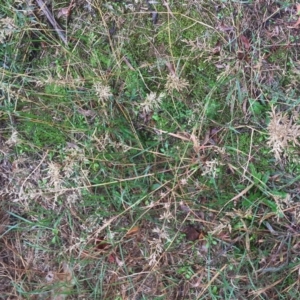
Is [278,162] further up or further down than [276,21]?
further down

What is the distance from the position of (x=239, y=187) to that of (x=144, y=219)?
1.45ft

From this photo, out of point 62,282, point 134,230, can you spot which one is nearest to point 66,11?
point 134,230

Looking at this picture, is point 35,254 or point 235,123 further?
point 35,254

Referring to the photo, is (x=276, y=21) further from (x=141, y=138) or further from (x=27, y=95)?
(x=27, y=95)

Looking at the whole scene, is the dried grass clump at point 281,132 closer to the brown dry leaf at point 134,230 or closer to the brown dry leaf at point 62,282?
the brown dry leaf at point 134,230

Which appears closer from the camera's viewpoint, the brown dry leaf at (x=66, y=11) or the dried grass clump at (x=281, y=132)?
the dried grass clump at (x=281, y=132)

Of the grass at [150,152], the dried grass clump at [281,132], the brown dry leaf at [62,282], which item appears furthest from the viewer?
the brown dry leaf at [62,282]

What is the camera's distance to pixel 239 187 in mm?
2049

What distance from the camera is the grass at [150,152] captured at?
204cm

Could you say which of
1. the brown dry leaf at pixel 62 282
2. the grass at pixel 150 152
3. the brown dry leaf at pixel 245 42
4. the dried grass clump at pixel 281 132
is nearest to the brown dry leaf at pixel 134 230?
the grass at pixel 150 152

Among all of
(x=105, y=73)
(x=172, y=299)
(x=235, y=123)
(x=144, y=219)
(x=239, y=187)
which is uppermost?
(x=105, y=73)

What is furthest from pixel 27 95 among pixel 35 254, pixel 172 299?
pixel 172 299

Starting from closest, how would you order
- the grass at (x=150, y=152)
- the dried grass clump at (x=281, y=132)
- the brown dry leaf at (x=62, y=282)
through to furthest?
the dried grass clump at (x=281, y=132)
the grass at (x=150, y=152)
the brown dry leaf at (x=62, y=282)

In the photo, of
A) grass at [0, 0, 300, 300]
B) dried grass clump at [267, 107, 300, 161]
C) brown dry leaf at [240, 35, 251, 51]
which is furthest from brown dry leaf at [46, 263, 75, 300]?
brown dry leaf at [240, 35, 251, 51]
